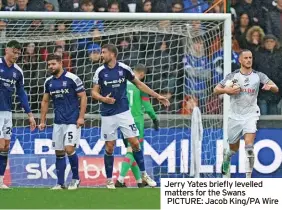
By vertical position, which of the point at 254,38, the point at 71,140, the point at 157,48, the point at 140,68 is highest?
the point at 254,38

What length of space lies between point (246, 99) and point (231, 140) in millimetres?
643

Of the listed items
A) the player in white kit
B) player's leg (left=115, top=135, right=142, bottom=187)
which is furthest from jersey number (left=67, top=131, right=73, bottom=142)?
the player in white kit

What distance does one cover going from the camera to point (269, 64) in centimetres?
1742

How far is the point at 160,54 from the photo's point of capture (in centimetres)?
1689

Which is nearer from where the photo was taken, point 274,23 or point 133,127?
point 133,127

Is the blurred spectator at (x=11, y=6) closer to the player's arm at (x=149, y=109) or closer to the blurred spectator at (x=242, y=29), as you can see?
the player's arm at (x=149, y=109)

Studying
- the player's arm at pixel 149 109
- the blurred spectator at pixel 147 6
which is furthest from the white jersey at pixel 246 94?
the blurred spectator at pixel 147 6

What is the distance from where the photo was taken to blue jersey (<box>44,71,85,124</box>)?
14578mm

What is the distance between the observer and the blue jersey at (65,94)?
47.8 ft

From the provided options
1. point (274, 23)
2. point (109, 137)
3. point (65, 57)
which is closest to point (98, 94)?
point (109, 137)

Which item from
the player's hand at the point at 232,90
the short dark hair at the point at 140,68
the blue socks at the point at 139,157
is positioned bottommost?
the blue socks at the point at 139,157

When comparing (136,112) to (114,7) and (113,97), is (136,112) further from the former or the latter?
(114,7)

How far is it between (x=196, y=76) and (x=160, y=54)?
645mm

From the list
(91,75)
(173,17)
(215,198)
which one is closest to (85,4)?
(91,75)
